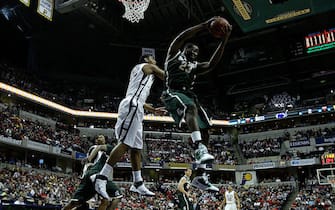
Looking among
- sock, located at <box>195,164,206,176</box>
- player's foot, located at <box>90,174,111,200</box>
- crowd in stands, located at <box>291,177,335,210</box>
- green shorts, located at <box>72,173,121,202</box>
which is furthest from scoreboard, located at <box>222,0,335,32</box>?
player's foot, located at <box>90,174,111,200</box>

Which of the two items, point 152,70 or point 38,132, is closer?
point 152,70

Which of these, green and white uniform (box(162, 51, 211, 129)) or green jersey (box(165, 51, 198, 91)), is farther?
green jersey (box(165, 51, 198, 91))

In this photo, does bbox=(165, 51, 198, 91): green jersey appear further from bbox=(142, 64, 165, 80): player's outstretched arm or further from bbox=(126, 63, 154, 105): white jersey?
bbox=(126, 63, 154, 105): white jersey

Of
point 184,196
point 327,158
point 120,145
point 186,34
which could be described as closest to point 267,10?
point 184,196

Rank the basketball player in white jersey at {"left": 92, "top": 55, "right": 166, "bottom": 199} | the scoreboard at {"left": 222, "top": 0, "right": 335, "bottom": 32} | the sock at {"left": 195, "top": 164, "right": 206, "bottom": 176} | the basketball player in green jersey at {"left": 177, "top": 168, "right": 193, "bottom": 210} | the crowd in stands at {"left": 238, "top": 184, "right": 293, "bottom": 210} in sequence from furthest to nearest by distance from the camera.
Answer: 1. the crowd in stands at {"left": 238, "top": 184, "right": 293, "bottom": 210}
2. the scoreboard at {"left": 222, "top": 0, "right": 335, "bottom": 32}
3. the basketball player in green jersey at {"left": 177, "top": 168, "right": 193, "bottom": 210}
4. the basketball player in white jersey at {"left": 92, "top": 55, "right": 166, "bottom": 199}
5. the sock at {"left": 195, "top": 164, "right": 206, "bottom": 176}

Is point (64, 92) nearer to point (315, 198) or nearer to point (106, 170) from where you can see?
point (315, 198)

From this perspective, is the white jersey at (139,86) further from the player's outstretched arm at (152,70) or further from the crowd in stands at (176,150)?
the crowd in stands at (176,150)

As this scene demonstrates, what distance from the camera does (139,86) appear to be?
5324mm

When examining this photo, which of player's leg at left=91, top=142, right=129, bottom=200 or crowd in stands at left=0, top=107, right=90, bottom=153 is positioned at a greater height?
crowd in stands at left=0, top=107, right=90, bottom=153

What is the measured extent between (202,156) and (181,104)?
779mm

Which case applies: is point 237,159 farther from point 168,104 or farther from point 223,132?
point 168,104

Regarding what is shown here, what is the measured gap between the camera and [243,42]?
126ft

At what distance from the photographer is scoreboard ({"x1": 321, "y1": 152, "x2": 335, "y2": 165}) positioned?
30719 millimetres

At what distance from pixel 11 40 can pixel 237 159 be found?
26889 mm
